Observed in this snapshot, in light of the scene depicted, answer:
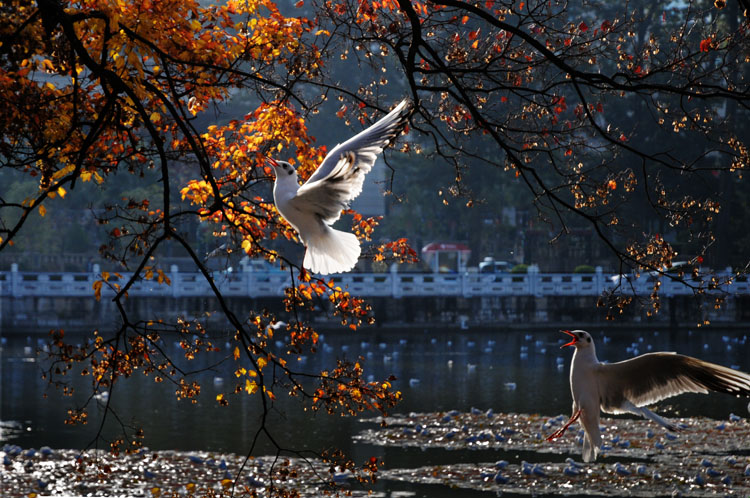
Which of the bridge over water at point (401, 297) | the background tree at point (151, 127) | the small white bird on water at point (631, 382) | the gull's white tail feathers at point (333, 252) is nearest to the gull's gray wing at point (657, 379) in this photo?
the small white bird on water at point (631, 382)

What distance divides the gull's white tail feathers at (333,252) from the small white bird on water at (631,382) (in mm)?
1258

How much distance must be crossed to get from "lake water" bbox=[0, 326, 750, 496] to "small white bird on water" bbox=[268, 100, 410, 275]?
134 cm

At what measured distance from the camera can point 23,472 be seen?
30.8 feet

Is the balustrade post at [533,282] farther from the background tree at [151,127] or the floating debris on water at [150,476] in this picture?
the background tree at [151,127]

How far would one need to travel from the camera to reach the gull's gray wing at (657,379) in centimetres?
507

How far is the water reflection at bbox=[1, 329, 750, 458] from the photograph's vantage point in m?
12.3

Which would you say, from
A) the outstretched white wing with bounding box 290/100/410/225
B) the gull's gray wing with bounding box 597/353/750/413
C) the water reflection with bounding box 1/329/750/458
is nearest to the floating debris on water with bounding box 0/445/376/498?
the water reflection with bounding box 1/329/750/458

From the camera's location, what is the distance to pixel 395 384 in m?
17.2

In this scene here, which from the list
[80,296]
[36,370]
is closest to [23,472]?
[36,370]

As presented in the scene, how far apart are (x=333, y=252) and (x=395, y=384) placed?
12.4m

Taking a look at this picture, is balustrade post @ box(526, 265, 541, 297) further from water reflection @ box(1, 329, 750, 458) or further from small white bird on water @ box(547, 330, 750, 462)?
small white bird on water @ box(547, 330, 750, 462)

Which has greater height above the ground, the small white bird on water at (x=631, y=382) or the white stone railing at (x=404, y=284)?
the white stone railing at (x=404, y=284)

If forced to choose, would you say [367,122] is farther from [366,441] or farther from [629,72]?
[366,441]

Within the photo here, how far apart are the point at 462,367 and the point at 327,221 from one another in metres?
15.5
